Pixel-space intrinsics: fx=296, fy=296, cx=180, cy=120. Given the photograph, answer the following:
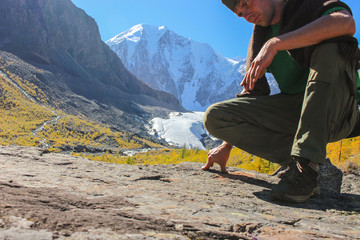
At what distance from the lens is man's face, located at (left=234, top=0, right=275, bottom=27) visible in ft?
9.03

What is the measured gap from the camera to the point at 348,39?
7.20 feet

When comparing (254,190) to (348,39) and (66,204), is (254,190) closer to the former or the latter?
(348,39)

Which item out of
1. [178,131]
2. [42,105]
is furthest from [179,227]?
[178,131]

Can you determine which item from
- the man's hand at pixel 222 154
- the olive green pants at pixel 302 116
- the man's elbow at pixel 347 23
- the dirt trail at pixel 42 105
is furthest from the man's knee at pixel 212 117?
the dirt trail at pixel 42 105

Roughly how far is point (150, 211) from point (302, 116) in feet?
4.34

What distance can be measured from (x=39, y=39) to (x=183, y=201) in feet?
264

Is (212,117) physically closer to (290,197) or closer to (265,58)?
(265,58)

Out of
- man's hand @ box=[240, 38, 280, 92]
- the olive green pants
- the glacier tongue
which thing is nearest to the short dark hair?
man's hand @ box=[240, 38, 280, 92]

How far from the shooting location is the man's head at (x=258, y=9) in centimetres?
276

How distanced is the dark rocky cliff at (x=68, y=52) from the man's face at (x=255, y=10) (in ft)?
197

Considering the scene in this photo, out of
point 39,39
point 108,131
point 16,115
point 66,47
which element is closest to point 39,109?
point 16,115

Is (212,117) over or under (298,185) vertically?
over

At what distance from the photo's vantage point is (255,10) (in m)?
2.77

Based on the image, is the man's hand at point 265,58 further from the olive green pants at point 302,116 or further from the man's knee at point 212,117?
the man's knee at point 212,117
